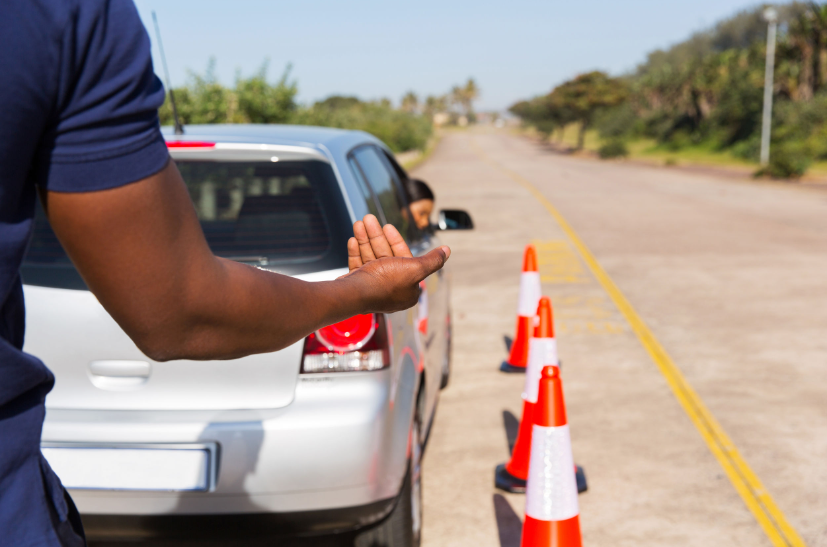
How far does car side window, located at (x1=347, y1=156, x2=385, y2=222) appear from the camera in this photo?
338cm

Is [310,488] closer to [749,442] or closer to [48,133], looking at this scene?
[48,133]

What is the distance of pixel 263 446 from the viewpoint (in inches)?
106

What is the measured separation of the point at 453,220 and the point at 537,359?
4.17 feet

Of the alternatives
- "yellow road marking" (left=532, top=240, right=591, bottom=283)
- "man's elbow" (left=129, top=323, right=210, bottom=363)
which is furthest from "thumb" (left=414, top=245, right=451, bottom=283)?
"yellow road marking" (left=532, top=240, right=591, bottom=283)

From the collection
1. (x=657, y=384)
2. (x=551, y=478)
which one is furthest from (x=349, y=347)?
(x=657, y=384)

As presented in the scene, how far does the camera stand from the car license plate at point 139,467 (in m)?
2.68

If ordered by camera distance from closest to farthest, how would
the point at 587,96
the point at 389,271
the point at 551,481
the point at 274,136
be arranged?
1. the point at 389,271
2. the point at 551,481
3. the point at 274,136
4. the point at 587,96

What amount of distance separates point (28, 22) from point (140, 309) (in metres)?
0.35

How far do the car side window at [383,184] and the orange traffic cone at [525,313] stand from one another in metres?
1.89

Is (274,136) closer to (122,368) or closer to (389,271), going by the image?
(122,368)

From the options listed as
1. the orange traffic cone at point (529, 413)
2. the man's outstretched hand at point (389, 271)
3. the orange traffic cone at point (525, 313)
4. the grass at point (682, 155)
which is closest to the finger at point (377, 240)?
the man's outstretched hand at point (389, 271)

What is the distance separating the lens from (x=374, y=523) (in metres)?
2.92

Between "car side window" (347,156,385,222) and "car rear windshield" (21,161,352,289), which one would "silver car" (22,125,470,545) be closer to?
"car rear windshield" (21,161,352,289)

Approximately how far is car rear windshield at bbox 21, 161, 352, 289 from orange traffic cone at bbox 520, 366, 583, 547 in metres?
0.92
